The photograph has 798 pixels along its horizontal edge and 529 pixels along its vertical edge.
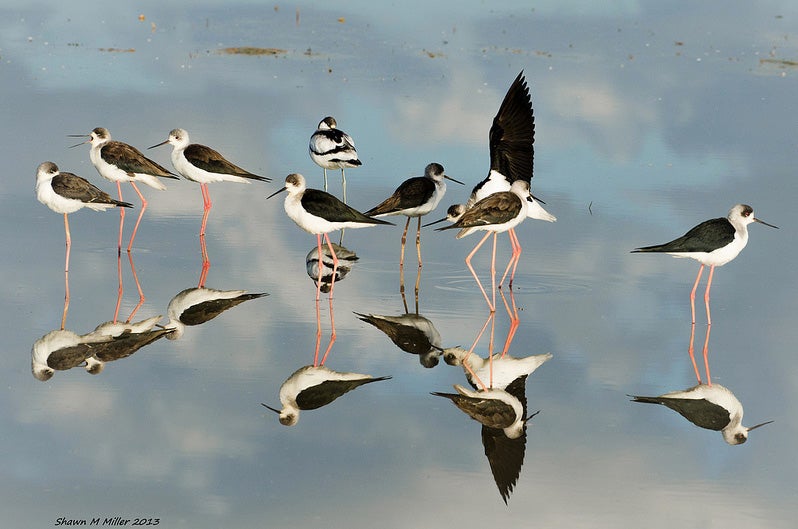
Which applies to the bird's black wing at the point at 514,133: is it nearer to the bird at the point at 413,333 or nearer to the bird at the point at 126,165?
the bird at the point at 413,333

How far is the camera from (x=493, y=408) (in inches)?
279

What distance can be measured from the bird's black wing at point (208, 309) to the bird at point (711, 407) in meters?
2.96

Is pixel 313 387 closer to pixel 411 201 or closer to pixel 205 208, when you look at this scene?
pixel 411 201

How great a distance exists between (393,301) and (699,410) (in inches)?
110

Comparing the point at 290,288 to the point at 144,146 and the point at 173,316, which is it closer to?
the point at 173,316

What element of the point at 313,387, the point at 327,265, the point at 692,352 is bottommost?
the point at 327,265

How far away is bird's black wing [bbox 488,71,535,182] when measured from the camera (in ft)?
36.2

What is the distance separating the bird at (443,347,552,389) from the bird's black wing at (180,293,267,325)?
1.66 metres

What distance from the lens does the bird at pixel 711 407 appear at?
6961mm

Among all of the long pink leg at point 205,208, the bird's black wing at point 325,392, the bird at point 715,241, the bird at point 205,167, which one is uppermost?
the bird at point 715,241

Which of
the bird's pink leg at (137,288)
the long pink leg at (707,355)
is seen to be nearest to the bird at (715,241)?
the long pink leg at (707,355)

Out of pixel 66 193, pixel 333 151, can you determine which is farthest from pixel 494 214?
pixel 333 151

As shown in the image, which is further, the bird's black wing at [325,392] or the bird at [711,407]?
the bird's black wing at [325,392]

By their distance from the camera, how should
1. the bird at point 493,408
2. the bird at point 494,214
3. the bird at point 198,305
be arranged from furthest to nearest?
the bird at point 494,214 → the bird at point 198,305 → the bird at point 493,408
